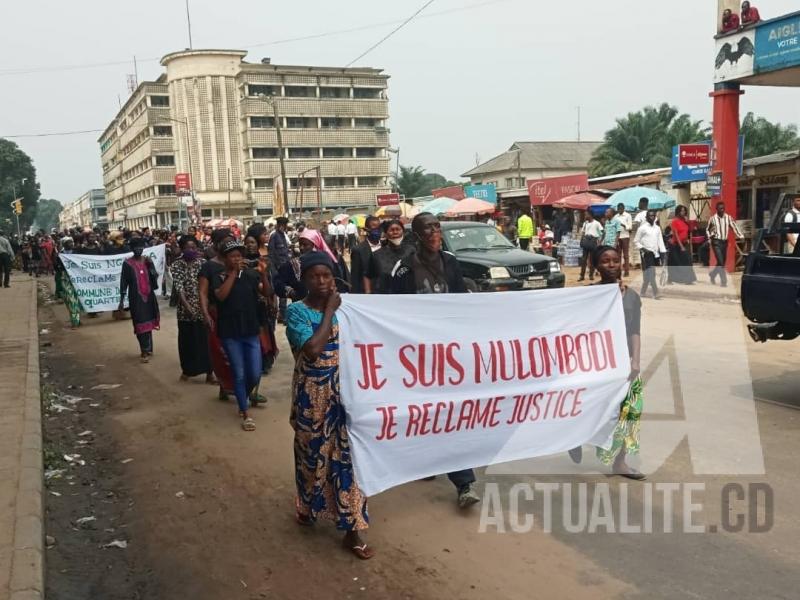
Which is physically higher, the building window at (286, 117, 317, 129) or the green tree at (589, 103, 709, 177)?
the building window at (286, 117, 317, 129)

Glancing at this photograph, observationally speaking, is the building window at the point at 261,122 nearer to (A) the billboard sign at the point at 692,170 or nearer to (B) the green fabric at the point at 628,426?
(A) the billboard sign at the point at 692,170

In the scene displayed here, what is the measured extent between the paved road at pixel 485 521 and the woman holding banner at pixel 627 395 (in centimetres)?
17

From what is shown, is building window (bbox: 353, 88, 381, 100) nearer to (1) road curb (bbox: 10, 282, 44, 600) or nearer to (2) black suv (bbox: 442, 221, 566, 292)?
(2) black suv (bbox: 442, 221, 566, 292)

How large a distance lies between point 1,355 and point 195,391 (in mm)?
3748

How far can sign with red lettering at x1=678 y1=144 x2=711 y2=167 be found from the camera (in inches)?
750

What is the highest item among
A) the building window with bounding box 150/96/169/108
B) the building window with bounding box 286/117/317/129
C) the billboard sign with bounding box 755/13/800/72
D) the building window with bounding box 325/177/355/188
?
the building window with bounding box 150/96/169/108

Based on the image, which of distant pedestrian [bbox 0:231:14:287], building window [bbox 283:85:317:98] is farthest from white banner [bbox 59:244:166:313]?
building window [bbox 283:85:317:98]

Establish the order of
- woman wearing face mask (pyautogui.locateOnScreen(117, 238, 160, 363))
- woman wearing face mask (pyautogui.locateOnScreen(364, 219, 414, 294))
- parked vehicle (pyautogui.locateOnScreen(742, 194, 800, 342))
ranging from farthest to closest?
woman wearing face mask (pyautogui.locateOnScreen(117, 238, 160, 363)) < woman wearing face mask (pyautogui.locateOnScreen(364, 219, 414, 294)) < parked vehicle (pyautogui.locateOnScreen(742, 194, 800, 342))

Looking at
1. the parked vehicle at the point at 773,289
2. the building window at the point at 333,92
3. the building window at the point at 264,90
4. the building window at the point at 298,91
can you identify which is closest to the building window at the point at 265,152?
the building window at the point at 264,90

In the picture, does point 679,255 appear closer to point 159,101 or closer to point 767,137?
point 767,137

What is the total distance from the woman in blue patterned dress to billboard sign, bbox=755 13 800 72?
1559 centimetres

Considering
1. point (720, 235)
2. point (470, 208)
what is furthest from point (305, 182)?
point (720, 235)

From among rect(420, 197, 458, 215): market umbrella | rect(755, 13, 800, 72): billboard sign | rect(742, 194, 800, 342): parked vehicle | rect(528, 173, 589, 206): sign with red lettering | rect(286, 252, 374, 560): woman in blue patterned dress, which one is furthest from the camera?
rect(420, 197, 458, 215): market umbrella

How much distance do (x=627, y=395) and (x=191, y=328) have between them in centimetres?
559
